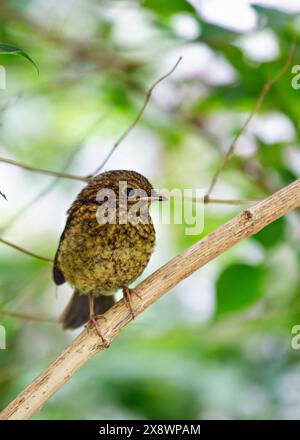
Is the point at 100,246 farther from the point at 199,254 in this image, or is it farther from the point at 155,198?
the point at 199,254

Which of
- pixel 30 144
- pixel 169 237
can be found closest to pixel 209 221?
pixel 169 237

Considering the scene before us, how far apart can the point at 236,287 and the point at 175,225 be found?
54.9 inches

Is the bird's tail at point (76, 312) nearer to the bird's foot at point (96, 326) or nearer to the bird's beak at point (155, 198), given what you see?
→ the bird's foot at point (96, 326)

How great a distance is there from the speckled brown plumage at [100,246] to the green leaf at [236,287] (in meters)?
0.64

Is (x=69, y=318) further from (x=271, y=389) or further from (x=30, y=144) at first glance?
(x=30, y=144)

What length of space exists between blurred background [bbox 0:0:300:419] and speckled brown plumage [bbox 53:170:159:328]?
23.6 inches

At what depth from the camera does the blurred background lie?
12.3 feet

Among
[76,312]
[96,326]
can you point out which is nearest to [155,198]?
[96,326]

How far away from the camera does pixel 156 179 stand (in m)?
5.13

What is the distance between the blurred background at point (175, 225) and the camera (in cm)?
376

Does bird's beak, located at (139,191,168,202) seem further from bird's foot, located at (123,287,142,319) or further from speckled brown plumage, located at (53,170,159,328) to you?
bird's foot, located at (123,287,142,319)

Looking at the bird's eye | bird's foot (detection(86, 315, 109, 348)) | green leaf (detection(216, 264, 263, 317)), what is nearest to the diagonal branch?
bird's foot (detection(86, 315, 109, 348))

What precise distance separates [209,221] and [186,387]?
93cm
